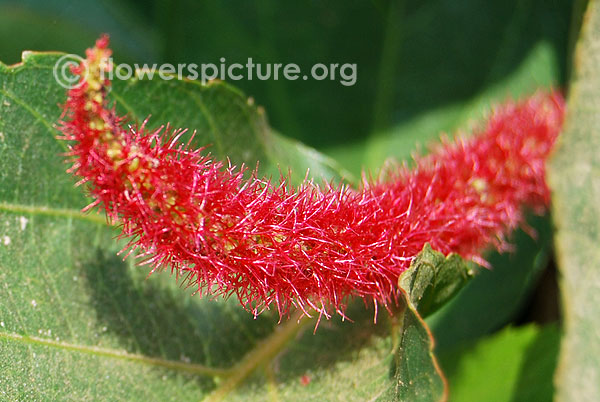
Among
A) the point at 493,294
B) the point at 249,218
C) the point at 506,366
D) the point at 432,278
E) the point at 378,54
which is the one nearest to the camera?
the point at 249,218

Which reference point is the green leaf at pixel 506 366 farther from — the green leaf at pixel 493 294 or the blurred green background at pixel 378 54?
the blurred green background at pixel 378 54

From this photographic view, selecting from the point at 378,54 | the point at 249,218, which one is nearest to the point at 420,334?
the point at 249,218

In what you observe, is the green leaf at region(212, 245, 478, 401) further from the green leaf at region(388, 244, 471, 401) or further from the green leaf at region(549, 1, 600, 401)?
the green leaf at region(549, 1, 600, 401)

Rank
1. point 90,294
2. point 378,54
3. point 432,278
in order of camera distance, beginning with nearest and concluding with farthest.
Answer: point 432,278
point 90,294
point 378,54

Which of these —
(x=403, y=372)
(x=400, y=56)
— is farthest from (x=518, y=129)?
(x=403, y=372)

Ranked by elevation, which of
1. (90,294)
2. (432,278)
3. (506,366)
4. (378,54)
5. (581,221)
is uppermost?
(378,54)

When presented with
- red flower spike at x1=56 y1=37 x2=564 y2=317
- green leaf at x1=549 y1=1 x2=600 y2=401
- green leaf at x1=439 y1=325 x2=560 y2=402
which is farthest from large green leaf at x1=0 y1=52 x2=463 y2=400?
green leaf at x1=439 y1=325 x2=560 y2=402

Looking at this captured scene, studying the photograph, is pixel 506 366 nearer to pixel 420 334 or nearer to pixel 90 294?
pixel 420 334
